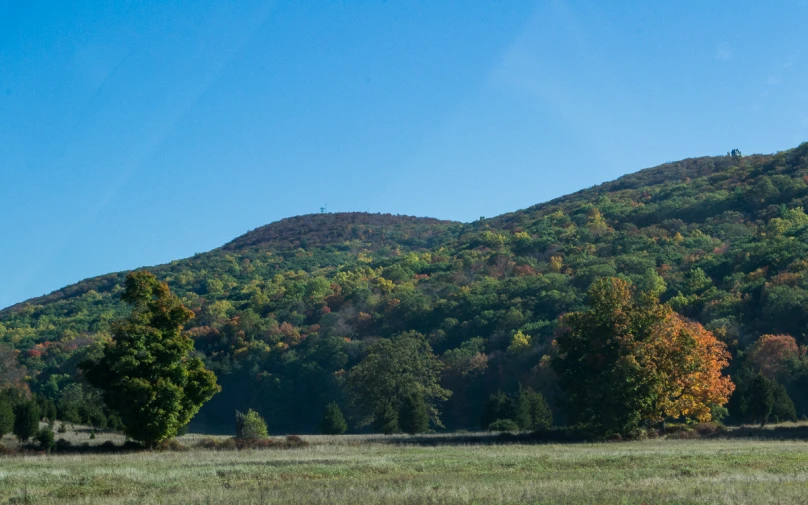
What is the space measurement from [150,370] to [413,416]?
68.0ft

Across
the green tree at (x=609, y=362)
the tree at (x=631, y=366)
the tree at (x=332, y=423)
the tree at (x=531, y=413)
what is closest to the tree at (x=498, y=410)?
the tree at (x=531, y=413)

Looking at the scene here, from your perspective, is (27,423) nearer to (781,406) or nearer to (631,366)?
(631,366)

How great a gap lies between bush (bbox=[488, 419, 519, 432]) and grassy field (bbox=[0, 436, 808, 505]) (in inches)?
754

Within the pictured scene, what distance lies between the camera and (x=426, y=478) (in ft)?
67.1

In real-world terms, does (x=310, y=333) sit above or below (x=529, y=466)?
above

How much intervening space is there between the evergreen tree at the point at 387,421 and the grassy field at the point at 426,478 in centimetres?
2415

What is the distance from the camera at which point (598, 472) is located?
71.1 feet

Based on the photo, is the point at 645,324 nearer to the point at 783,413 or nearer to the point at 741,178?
the point at 783,413

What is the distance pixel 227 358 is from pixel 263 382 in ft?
27.8

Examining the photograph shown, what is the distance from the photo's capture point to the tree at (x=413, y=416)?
178 feet

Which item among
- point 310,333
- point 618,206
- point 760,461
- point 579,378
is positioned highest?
point 618,206

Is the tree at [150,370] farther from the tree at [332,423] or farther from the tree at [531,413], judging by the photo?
the tree at [531,413]

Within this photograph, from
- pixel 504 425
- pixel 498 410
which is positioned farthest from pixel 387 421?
pixel 504 425

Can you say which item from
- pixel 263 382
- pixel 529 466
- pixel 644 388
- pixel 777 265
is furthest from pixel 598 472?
pixel 263 382
